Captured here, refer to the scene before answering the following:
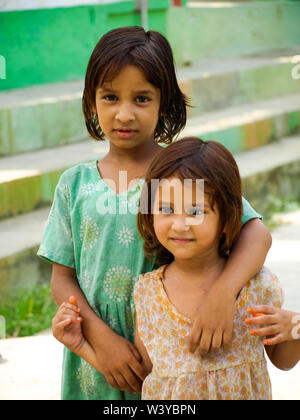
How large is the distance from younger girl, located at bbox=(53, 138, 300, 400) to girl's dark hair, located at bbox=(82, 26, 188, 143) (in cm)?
21

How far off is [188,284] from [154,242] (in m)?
0.14

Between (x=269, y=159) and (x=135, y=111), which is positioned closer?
(x=135, y=111)

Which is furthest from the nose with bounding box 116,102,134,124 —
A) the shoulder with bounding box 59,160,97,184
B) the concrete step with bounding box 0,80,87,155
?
the concrete step with bounding box 0,80,87,155

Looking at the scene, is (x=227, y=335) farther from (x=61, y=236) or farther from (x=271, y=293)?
(x=61, y=236)

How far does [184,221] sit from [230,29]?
22.8 feet

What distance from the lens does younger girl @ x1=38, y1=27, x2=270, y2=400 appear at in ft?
6.26

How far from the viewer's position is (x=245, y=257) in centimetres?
190

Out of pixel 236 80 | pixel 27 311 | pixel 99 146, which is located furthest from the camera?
pixel 236 80

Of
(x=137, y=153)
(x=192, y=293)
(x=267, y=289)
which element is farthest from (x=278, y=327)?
(x=137, y=153)

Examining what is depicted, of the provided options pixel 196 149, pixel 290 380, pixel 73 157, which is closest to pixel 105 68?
pixel 196 149

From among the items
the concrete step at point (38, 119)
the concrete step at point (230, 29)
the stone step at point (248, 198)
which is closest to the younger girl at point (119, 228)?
the stone step at point (248, 198)

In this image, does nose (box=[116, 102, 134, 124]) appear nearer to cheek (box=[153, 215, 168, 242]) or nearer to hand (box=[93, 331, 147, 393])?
cheek (box=[153, 215, 168, 242])

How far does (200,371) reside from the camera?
1851mm

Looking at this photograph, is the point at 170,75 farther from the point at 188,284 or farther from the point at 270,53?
the point at 270,53
